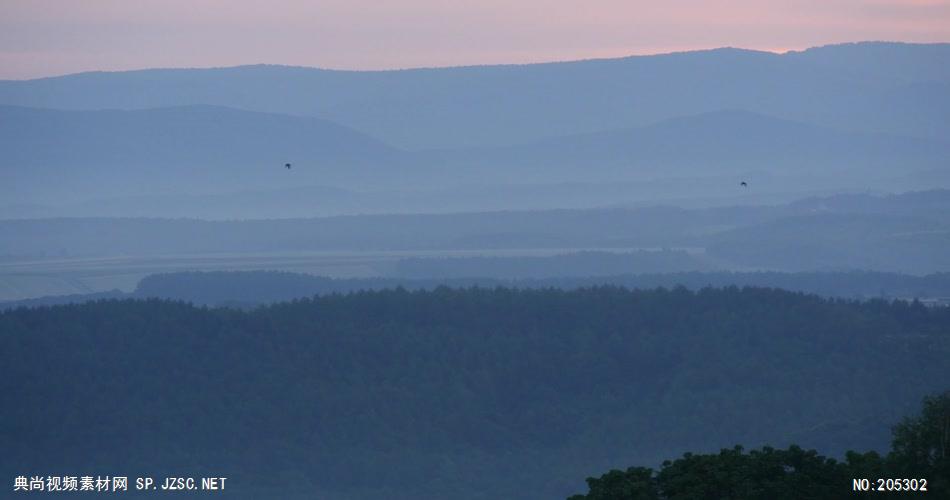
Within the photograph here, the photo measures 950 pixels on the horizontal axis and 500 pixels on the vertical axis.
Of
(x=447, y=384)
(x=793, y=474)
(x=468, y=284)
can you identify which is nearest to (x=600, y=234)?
(x=468, y=284)

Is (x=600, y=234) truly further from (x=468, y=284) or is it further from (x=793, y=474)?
(x=793, y=474)

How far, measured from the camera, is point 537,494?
56.2 metres

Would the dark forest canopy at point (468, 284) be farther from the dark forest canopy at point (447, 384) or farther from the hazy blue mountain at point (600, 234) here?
the dark forest canopy at point (447, 384)

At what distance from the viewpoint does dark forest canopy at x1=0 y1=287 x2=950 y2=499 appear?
198ft

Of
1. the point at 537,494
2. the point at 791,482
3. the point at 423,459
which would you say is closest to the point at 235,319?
the point at 423,459

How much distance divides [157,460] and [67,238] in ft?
434

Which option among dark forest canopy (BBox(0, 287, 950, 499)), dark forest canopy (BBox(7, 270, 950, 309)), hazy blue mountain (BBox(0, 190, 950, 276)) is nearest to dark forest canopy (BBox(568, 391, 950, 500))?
dark forest canopy (BBox(0, 287, 950, 499))

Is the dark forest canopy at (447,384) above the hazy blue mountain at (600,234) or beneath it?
beneath

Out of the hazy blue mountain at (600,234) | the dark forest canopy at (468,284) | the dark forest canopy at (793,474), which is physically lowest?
the dark forest canopy at (793,474)

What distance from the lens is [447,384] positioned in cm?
6788

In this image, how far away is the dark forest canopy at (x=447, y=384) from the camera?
60.2 m

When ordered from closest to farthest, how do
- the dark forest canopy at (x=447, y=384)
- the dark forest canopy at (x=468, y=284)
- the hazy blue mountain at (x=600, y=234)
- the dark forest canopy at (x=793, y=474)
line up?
the dark forest canopy at (x=793, y=474)
the dark forest canopy at (x=447, y=384)
the dark forest canopy at (x=468, y=284)
the hazy blue mountain at (x=600, y=234)

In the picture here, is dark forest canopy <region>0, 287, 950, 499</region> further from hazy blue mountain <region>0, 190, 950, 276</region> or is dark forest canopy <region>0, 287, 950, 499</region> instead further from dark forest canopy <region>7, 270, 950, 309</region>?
hazy blue mountain <region>0, 190, 950, 276</region>

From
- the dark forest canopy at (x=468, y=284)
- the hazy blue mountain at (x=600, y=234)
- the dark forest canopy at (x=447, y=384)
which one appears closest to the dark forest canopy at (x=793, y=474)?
the dark forest canopy at (x=447, y=384)
